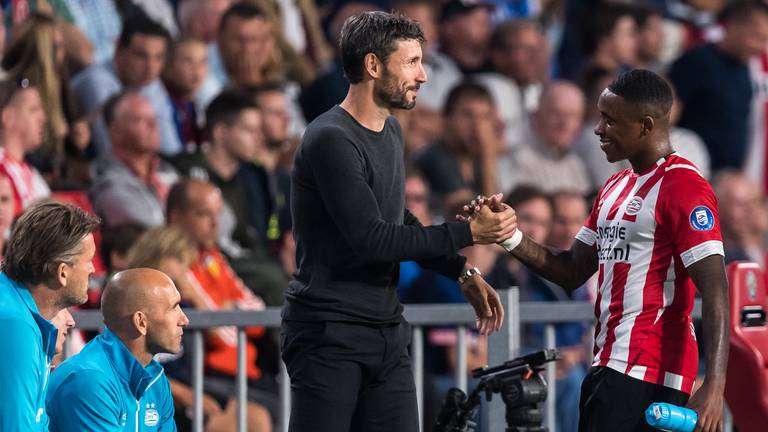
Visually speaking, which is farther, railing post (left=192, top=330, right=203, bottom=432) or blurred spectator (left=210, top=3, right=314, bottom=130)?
blurred spectator (left=210, top=3, right=314, bottom=130)

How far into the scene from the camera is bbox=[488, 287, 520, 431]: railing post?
18.5ft

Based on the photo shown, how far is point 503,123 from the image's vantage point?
10094mm

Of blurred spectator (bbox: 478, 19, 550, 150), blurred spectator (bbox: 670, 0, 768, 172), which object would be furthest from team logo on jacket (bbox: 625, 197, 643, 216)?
blurred spectator (bbox: 670, 0, 768, 172)

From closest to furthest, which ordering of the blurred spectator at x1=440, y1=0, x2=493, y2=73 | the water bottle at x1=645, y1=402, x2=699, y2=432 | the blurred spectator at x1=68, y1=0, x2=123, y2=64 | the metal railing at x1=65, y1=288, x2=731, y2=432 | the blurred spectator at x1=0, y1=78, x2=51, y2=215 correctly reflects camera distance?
the water bottle at x1=645, y1=402, x2=699, y2=432
the metal railing at x1=65, y1=288, x2=731, y2=432
the blurred spectator at x1=0, y1=78, x2=51, y2=215
the blurred spectator at x1=68, y1=0, x2=123, y2=64
the blurred spectator at x1=440, y1=0, x2=493, y2=73

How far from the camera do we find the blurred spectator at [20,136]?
24.1 feet

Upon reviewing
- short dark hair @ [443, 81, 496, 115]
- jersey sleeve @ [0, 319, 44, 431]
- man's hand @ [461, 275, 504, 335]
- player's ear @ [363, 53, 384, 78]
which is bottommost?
jersey sleeve @ [0, 319, 44, 431]

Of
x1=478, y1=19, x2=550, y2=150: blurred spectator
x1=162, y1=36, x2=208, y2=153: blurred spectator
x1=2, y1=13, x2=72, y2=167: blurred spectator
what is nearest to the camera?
x1=2, y1=13, x2=72, y2=167: blurred spectator

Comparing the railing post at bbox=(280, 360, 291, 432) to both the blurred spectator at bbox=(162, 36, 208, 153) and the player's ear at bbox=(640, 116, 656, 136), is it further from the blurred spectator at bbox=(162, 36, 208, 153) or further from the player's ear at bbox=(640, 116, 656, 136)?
the blurred spectator at bbox=(162, 36, 208, 153)

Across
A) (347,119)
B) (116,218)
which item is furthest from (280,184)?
(347,119)

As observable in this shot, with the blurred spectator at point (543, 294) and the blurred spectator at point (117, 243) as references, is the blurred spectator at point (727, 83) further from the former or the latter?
the blurred spectator at point (117, 243)

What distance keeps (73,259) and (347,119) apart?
3.04 ft

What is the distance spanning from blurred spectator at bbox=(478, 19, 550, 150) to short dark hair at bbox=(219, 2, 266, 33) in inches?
74.2

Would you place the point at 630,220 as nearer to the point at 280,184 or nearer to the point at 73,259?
the point at 73,259

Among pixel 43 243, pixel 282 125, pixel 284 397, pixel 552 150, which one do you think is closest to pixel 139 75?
pixel 282 125
